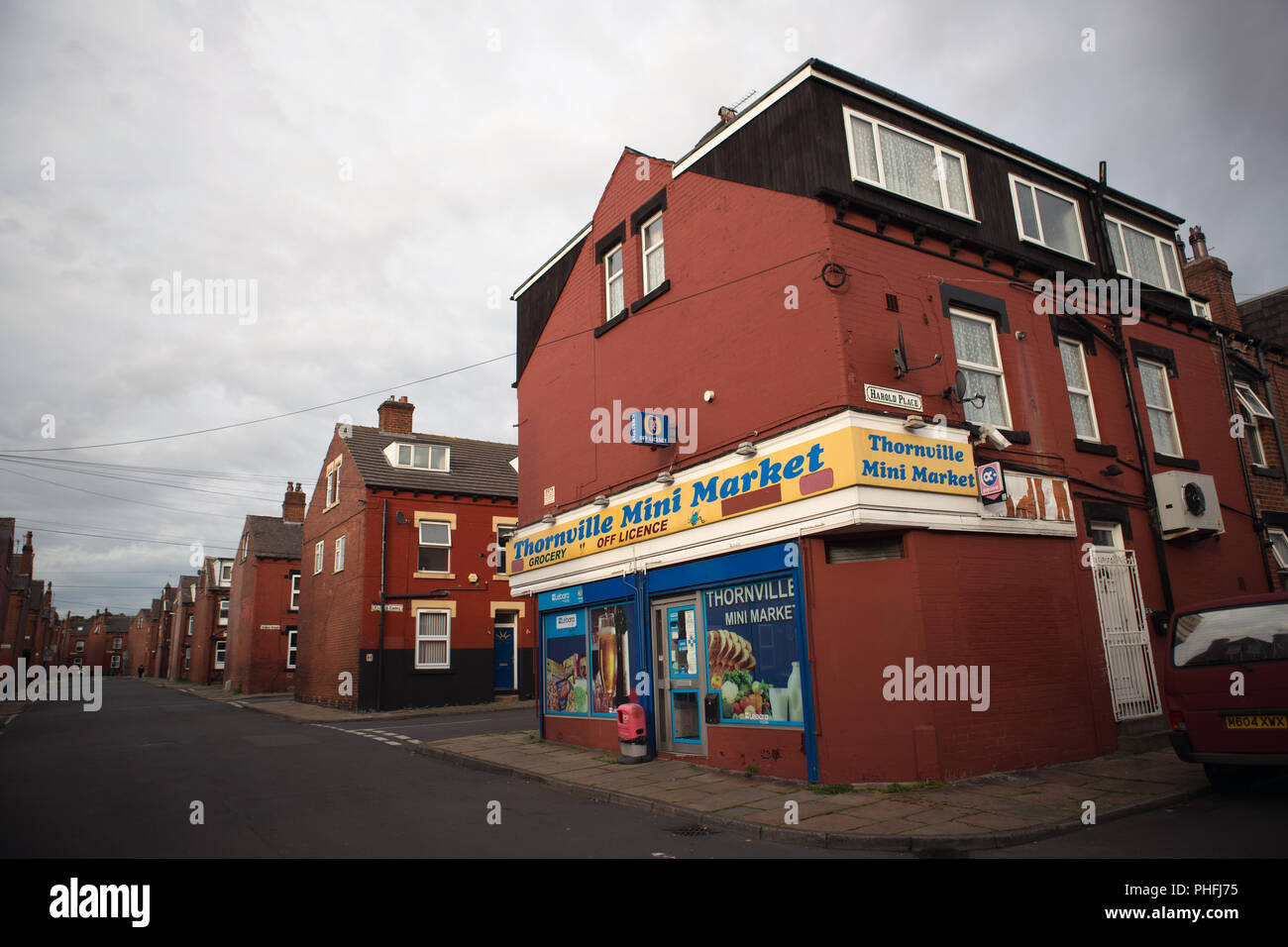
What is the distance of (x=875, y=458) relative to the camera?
9.47m

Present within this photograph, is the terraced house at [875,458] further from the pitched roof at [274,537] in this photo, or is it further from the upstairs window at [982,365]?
the pitched roof at [274,537]

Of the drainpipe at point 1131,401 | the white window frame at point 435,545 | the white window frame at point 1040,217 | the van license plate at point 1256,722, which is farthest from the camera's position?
the white window frame at point 435,545

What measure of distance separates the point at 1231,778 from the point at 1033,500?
4.09m

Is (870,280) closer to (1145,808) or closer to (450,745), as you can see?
(1145,808)

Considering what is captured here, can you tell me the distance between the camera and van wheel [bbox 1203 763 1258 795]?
848 cm

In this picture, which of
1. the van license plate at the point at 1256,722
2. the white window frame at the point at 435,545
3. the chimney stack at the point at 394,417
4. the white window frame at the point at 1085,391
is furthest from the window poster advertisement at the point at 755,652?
the chimney stack at the point at 394,417

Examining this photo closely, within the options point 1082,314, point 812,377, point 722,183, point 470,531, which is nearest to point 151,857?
point 812,377

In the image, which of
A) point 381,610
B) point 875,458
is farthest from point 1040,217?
point 381,610

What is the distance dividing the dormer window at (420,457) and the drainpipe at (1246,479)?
2457 cm

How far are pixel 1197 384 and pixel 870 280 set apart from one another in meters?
9.68

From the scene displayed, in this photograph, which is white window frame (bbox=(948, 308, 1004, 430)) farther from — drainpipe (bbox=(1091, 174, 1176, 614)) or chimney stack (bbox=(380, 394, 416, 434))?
chimney stack (bbox=(380, 394, 416, 434))

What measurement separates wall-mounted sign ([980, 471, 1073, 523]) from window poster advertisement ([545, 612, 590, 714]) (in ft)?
26.6

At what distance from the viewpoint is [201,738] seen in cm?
1783

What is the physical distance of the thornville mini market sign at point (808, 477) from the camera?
946 cm
